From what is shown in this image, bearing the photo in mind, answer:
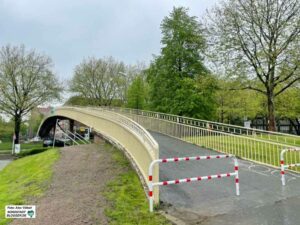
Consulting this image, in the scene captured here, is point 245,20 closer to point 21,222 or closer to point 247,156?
point 247,156

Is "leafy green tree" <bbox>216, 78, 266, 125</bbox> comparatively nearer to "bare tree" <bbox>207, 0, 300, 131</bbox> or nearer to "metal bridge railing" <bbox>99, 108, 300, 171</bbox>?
"bare tree" <bbox>207, 0, 300, 131</bbox>

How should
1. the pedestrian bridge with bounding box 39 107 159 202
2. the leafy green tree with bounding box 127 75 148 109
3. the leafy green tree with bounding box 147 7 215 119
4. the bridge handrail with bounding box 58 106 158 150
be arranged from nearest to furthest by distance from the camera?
the bridge handrail with bounding box 58 106 158 150 → the pedestrian bridge with bounding box 39 107 159 202 → the leafy green tree with bounding box 147 7 215 119 → the leafy green tree with bounding box 127 75 148 109

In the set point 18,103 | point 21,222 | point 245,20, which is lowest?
point 21,222

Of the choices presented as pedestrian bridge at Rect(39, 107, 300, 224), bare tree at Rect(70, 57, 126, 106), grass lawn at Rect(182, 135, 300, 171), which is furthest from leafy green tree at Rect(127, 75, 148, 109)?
grass lawn at Rect(182, 135, 300, 171)

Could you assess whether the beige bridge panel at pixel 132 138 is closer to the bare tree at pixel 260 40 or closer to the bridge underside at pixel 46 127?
the bare tree at pixel 260 40

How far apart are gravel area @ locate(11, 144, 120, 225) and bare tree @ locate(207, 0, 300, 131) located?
433 inches

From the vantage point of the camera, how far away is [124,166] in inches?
450

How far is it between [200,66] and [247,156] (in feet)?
56.1

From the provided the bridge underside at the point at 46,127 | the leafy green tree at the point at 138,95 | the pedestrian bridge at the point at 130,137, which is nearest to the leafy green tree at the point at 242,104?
the leafy green tree at the point at 138,95

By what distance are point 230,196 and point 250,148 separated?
17.8 ft

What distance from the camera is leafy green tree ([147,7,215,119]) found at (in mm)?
27375

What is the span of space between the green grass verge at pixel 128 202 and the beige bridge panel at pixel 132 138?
1.02ft

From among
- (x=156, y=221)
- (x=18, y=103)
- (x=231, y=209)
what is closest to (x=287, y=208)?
(x=231, y=209)

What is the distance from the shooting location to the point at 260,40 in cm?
1962
